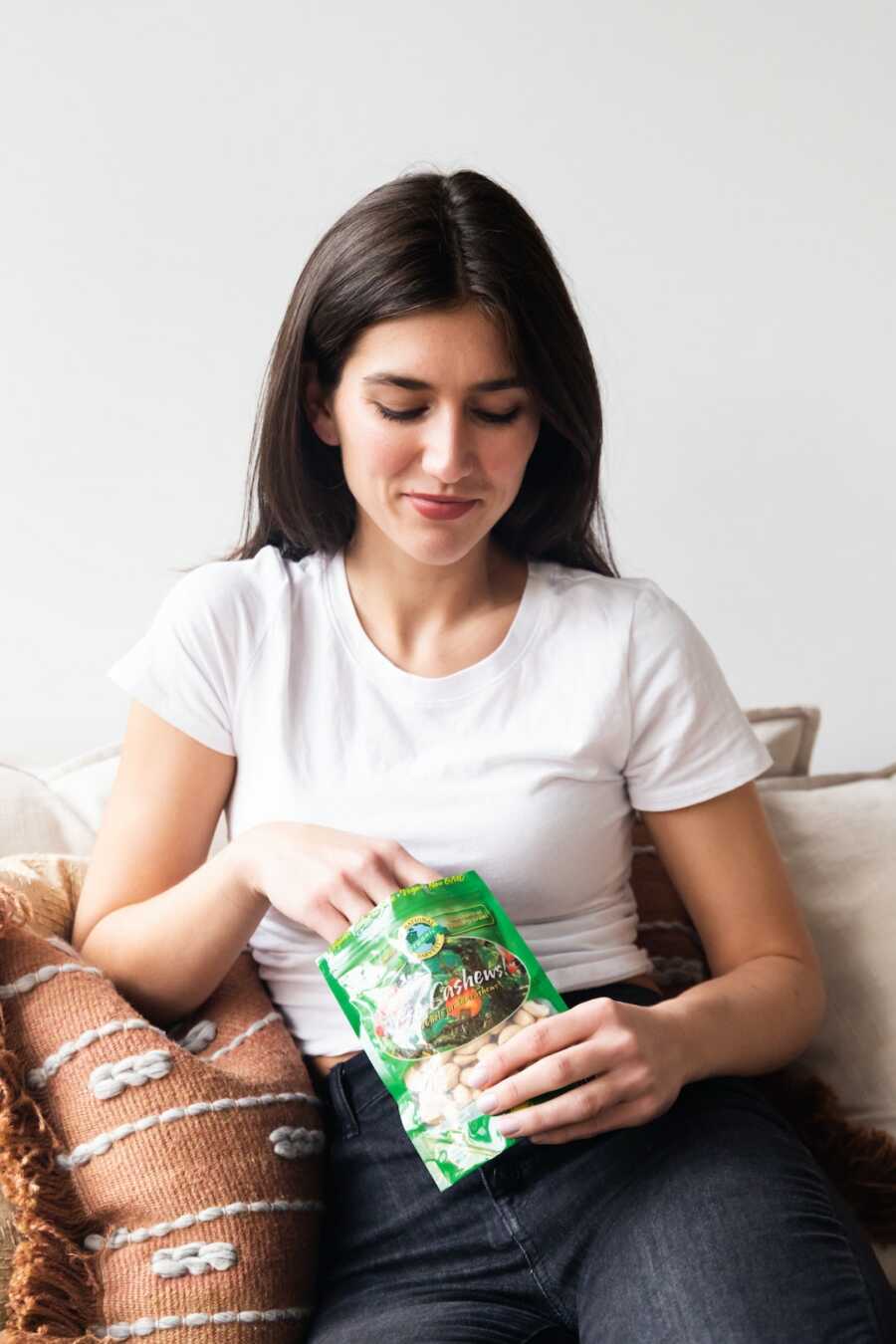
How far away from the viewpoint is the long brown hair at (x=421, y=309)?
3.92 ft

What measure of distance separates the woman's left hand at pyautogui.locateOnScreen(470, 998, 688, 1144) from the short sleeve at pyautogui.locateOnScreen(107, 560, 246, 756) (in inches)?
17.6

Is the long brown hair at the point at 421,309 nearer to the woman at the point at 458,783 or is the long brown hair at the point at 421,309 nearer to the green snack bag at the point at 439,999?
the woman at the point at 458,783

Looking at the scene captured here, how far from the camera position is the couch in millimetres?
1334

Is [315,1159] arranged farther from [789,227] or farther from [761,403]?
[789,227]

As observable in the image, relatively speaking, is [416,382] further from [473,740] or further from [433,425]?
[473,740]

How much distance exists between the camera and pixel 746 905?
1305 millimetres

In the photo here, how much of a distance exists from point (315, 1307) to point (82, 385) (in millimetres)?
1161

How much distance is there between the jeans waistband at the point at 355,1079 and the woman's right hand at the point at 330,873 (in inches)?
6.1

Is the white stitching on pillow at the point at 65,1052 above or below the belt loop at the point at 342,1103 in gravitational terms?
above

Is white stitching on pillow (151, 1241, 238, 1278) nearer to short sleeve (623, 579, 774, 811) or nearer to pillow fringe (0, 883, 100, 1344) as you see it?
pillow fringe (0, 883, 100, 1344)

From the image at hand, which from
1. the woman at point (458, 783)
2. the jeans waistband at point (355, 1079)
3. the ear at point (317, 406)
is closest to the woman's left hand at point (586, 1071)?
the woman at point (458, 783)

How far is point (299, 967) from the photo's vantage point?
127cm

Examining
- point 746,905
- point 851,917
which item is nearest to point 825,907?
point 851,917

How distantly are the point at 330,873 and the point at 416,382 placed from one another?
420mm
